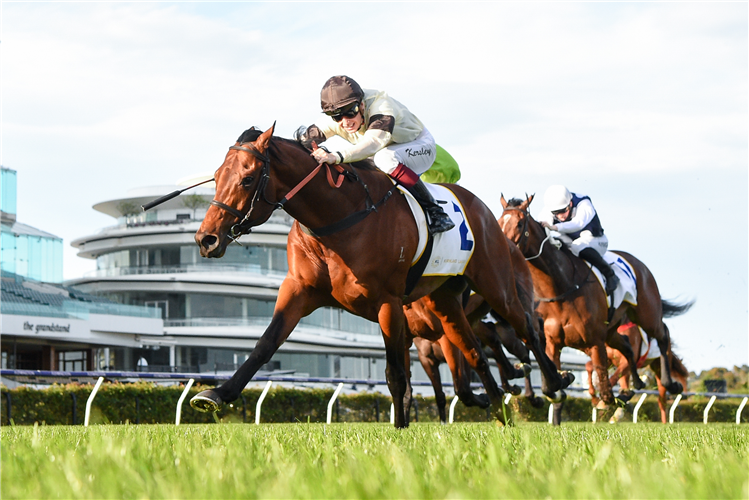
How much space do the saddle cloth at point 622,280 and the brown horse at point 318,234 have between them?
5.58m

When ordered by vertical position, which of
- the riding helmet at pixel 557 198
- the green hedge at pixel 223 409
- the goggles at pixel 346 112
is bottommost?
the green hedge at pixel 223 409

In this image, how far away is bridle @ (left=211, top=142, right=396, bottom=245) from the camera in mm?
4898

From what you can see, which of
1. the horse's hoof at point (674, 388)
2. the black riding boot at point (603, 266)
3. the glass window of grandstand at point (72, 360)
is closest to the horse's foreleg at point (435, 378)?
the black riding boot at point (603, 266)

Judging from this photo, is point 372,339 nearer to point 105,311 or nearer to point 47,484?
point 105,311

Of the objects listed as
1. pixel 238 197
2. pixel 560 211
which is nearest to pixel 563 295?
pixel 560 211

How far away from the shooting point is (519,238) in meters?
9.46

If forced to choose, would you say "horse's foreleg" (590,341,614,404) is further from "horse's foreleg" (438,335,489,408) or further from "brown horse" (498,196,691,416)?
"horse's foreleg" (438,335,489,408)

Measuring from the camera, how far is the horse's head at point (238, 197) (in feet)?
15.7

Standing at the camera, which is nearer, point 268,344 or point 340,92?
point 268,344

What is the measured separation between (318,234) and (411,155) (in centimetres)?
110

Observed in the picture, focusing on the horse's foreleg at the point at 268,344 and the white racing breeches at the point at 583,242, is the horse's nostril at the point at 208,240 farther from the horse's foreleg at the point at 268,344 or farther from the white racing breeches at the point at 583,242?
the white racing breeches at the point at 583,242

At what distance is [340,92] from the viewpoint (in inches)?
225

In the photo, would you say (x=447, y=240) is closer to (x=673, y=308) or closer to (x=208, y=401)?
(x=208, y=401)

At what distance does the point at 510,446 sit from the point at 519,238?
21.7 feet
